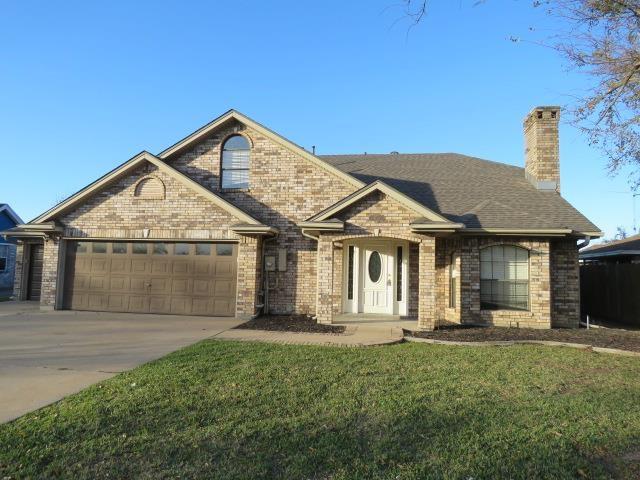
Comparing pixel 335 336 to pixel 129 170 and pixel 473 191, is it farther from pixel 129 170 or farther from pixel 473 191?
pixel 129 170

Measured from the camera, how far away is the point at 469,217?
12578mm

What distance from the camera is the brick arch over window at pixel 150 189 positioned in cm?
1377

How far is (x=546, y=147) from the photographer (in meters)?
14.3

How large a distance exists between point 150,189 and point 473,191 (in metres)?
10.8

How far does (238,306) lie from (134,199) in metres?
5.04

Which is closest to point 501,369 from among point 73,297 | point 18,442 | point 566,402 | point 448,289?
point 566,402

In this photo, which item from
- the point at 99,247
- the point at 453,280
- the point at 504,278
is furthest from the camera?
the point at 99,247

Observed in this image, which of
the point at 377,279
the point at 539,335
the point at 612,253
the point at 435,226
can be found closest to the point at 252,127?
the point at 377,279

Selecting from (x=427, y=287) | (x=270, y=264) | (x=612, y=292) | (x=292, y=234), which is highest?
(x=292, y=234)

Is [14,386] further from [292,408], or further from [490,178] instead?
[490,178]

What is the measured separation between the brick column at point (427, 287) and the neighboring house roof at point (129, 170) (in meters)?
5.19

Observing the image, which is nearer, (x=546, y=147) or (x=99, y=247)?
(x=99, y=247)

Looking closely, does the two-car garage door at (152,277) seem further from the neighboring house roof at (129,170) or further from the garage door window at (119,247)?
the neighboring house roof at (129,170)

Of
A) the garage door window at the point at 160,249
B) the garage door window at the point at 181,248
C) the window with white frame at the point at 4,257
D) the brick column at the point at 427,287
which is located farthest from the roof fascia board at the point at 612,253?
the window with white frame at the point at 4,257
